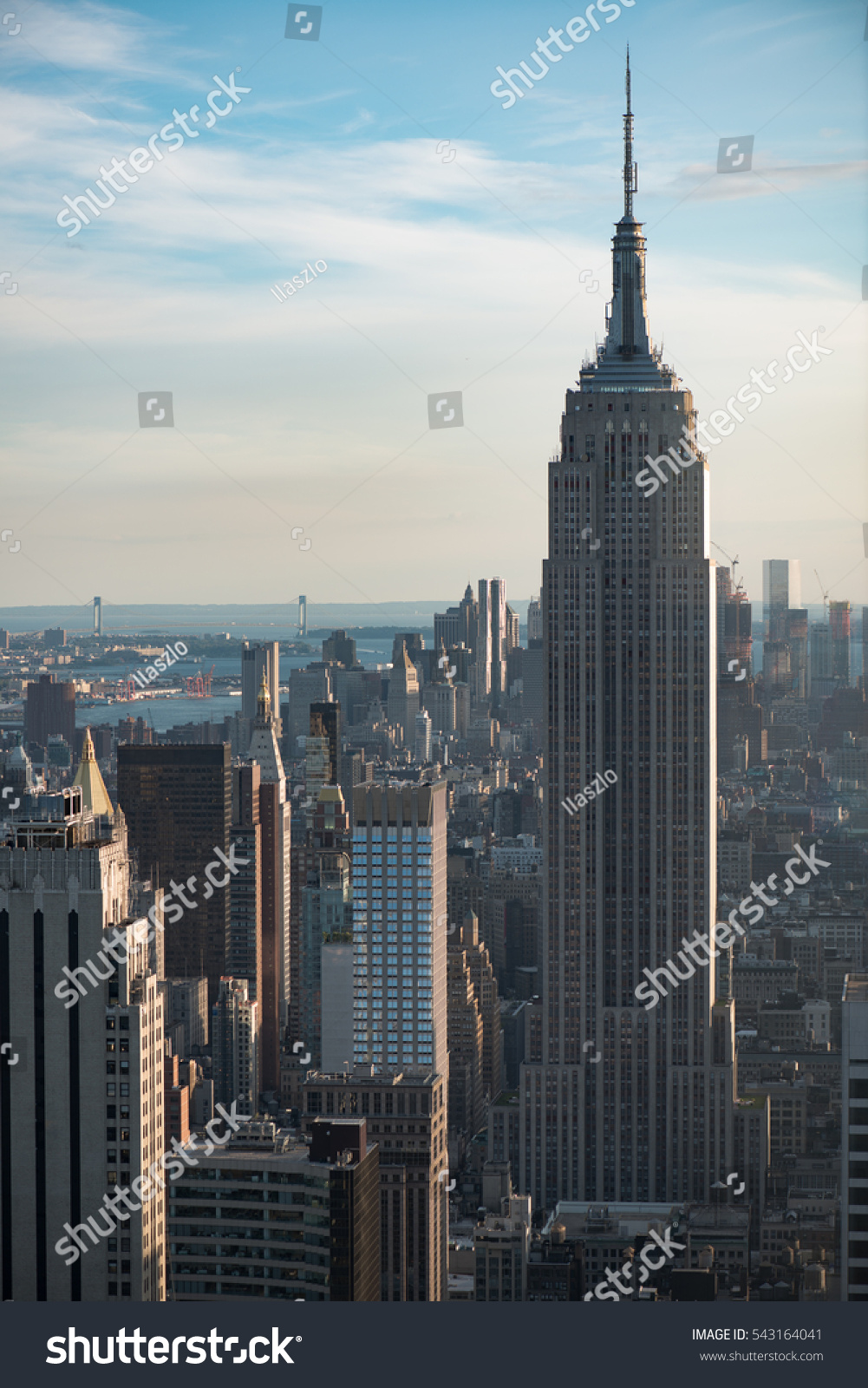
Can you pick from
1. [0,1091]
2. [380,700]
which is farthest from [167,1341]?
[380,700]

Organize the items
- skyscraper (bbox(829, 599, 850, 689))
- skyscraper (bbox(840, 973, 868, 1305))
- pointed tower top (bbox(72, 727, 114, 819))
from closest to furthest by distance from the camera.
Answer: skyscraper (bbox(840, 973, 868, 1305)) → pointed tower top (bbox(72, 727, 114, 819)) → skyscraper (bbox(829, 599, 850, 689))

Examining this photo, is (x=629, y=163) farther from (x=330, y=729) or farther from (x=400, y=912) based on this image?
(x=400, y=912)

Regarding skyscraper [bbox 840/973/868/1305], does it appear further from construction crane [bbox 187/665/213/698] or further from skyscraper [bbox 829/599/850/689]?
construction crane [bbox 187/665/213/698]

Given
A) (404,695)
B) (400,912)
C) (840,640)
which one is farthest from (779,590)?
(400,912)

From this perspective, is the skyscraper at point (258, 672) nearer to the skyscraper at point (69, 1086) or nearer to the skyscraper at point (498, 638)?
the skyscraper at point (498, 638)

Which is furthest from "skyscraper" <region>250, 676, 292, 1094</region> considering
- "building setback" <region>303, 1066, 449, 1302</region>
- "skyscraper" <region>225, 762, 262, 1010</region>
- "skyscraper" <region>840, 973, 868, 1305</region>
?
"skyscraper" <region>840, 973, 868, 1305</region>

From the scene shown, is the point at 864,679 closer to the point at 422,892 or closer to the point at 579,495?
the point at 422,892

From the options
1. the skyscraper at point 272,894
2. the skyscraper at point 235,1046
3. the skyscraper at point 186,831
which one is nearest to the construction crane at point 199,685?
the skyscraper at point 186,831

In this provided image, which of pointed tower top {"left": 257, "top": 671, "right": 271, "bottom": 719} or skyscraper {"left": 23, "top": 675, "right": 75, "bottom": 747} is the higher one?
pointed tower top {"left": 257, "top": 671, "right": 271, "bottom": 719}

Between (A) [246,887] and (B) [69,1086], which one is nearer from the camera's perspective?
(B) [69,1086]
